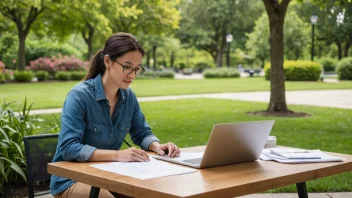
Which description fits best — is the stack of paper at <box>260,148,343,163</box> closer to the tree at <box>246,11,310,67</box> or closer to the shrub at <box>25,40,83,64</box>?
the shrub at <box>25,40,83,64</box>

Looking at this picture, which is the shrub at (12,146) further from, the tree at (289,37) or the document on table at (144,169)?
the tree at (289,37)

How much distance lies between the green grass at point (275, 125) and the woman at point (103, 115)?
9.89ft

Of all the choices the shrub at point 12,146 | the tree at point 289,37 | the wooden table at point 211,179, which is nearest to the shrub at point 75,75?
the tree at point 289,37

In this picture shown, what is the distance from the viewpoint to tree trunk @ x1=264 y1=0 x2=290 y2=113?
13523mm

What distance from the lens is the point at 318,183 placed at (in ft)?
20.9

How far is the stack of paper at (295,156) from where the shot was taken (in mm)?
3365

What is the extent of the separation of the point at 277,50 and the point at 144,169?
11.3 meters

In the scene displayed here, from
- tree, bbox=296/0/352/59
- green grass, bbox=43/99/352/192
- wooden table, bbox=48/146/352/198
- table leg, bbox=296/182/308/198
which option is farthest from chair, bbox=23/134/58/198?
tree, bbox=296/0/352/59

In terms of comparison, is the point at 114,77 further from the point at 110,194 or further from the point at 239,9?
the point at 239,9

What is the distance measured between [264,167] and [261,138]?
6.8 inches

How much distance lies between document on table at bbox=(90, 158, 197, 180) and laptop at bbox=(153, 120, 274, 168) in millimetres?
107

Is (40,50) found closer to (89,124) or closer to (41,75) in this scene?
(41,75)

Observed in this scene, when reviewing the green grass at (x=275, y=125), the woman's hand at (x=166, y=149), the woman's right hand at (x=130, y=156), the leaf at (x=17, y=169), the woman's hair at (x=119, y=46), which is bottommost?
the green grass at (x=275, y=125)

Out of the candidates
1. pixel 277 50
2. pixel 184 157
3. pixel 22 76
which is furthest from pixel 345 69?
pixel 184 157
